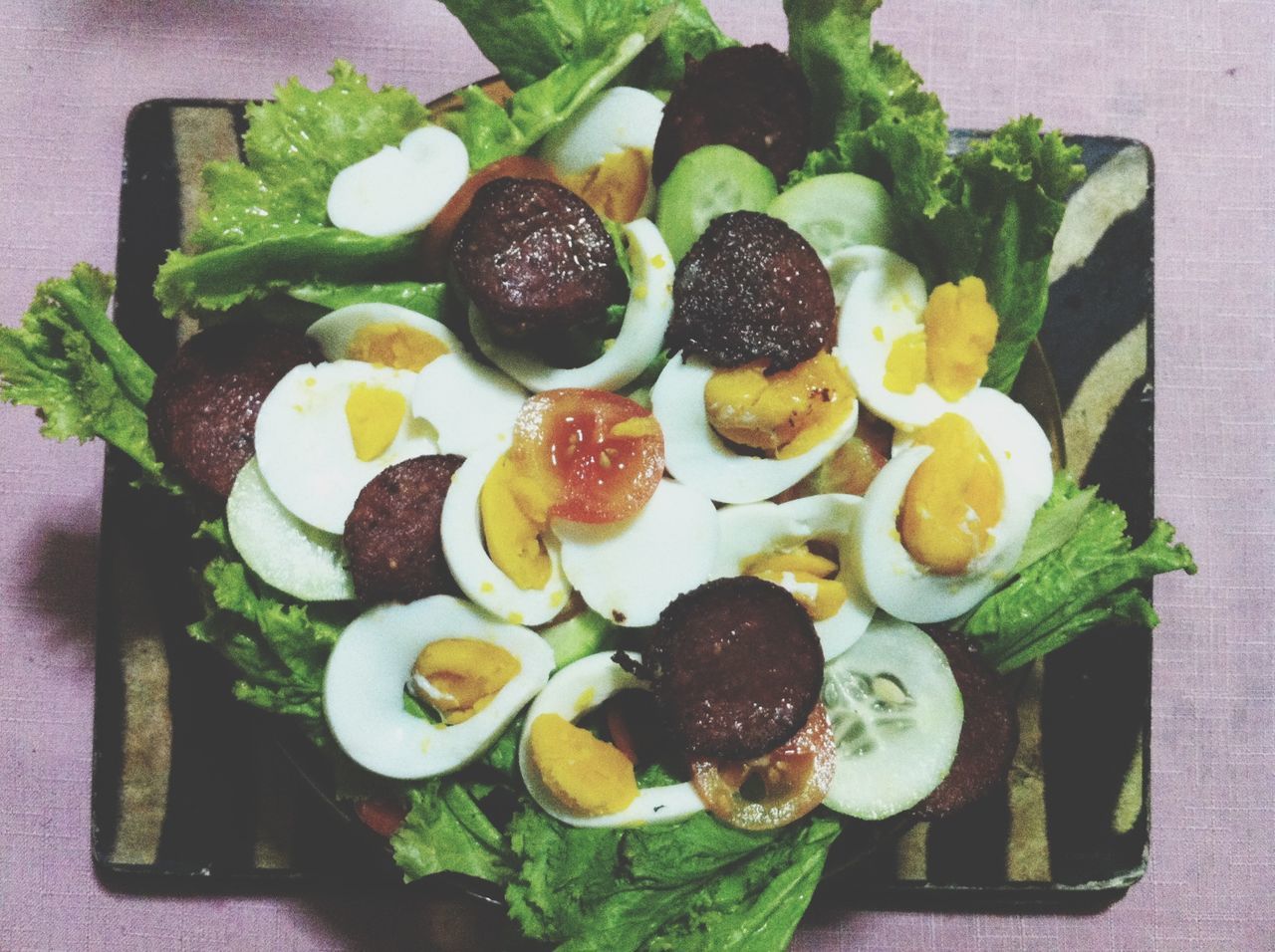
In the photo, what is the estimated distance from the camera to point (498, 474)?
5.02 ft

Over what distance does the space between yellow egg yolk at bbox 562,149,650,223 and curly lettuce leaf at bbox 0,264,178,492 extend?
65 cm

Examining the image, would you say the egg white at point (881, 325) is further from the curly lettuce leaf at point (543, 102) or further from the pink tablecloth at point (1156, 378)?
the pink tablecloth at point (1156, 378)

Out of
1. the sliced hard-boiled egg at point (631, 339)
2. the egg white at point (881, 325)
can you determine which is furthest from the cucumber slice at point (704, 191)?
the egg white at point (881, 325)

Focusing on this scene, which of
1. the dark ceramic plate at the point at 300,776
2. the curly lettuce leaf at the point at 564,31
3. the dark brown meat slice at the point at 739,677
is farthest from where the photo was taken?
the dark ceramic plate at the point at 300,776

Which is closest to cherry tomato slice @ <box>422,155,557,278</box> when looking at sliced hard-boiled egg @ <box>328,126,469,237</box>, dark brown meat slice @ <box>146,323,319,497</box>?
sliced hard-boiled egg @ <box>328,126,469,237</box>

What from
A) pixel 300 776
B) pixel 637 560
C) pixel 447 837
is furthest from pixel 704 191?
pixel 300 776

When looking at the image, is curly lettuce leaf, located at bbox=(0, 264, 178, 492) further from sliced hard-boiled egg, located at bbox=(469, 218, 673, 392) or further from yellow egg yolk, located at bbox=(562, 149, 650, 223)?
yellow egg yolk, located at bbox=(562, 149, 650, 223)

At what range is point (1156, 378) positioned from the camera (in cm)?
209

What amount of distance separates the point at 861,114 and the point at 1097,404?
0.64 m

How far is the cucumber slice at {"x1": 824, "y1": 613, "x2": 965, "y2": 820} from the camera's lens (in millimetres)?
1559

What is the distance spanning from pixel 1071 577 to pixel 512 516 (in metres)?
0.73

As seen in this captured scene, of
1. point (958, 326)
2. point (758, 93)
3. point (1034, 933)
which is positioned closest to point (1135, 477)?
point (958, 326)

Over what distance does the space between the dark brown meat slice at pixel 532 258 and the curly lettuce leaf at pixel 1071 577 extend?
65 centimetres

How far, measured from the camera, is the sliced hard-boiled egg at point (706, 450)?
1.56 metres
